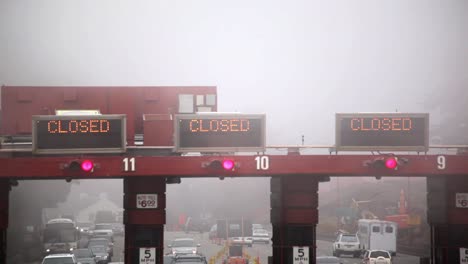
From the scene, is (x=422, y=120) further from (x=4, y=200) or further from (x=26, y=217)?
(x=26, y=217)

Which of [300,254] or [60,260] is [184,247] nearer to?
[60,260]

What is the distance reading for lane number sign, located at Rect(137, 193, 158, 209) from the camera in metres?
30.0

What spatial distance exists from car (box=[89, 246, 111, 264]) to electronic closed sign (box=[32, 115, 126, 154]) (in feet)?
124

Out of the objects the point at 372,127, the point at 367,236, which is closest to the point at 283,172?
the point at 372,127

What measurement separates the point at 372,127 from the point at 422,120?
1.66 meters

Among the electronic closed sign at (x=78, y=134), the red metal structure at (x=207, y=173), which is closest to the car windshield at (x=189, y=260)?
the red metal structure at (x=207, y=173)

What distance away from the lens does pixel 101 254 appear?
6738 centimetres

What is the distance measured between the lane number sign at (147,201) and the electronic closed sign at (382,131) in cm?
641

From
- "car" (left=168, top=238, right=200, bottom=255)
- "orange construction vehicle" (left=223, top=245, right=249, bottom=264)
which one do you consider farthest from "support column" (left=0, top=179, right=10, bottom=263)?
"car" (left=168, top=238, right=200, bottom=255)

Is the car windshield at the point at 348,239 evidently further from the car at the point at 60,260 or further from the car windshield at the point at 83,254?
the car at the point at 60,260

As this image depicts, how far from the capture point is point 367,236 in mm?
81438

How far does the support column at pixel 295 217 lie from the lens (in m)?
29.8

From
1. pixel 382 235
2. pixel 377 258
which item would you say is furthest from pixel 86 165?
pixel 382 235

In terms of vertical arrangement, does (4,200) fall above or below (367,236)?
above
